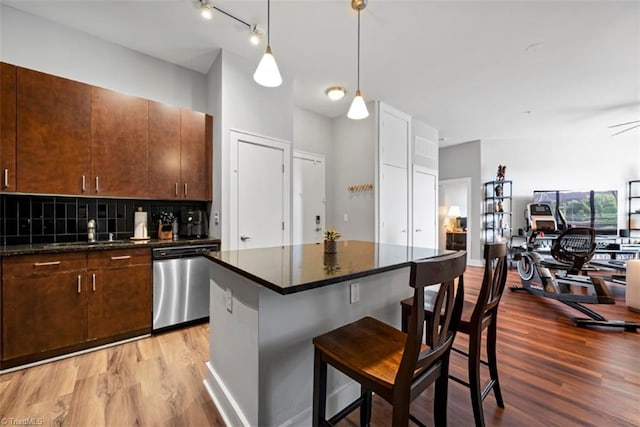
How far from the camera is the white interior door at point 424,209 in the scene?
5015 mm

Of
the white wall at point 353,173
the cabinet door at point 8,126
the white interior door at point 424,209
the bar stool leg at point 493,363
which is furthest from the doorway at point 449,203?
the cabinet door at point 8,126

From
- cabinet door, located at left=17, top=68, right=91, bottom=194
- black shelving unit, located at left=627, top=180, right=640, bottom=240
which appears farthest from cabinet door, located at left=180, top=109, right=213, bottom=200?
black shelving unit, located at left=627, top=180, right=640, bottom=240

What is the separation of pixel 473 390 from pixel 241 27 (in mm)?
3303

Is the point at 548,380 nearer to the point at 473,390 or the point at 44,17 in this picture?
the point at 473,390

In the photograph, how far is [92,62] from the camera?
268cm

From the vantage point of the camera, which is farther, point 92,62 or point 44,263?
point 92,62

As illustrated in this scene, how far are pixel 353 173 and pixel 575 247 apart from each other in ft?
10.7

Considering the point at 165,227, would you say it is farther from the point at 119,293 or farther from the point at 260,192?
the point at 260,192

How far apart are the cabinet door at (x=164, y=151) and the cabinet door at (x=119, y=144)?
0.05m

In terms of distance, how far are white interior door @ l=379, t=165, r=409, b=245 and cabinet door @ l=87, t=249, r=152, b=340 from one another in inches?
124

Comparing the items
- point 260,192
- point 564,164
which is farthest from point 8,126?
point 564,164

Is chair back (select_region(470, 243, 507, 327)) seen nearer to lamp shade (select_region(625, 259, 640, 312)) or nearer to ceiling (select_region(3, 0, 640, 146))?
ceiling (select_region(3, 0, 640, 146))

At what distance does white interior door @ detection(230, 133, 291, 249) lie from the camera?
307 centimetres

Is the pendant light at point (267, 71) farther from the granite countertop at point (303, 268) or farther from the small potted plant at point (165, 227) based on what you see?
the small potted plant at point (165, 227)
